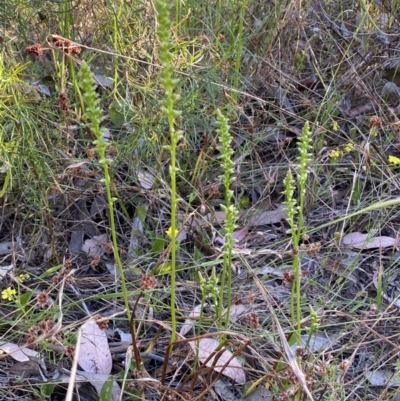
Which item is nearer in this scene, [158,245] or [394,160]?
[158,245]

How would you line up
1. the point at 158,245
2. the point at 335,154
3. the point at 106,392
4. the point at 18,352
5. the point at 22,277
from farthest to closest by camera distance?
the point at 335,154, the point at 158,245, the point at 22,277, the point at 18,352, the point at 106,392

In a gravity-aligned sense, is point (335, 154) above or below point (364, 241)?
above

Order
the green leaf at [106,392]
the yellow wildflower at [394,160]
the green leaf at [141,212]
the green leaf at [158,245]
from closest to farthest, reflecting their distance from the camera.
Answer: the green leaf at [106,392], the green leaf at [158,245], the green leaf at [141,212], the yellow wildflower at [394,160]

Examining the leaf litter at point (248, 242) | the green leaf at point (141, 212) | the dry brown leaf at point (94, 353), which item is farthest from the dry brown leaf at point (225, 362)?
the green leaf at point (141, 212)

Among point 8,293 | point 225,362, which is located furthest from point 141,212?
point 225,362

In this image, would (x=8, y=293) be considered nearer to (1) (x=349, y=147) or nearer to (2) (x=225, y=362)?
(2) (x=225, y=362)

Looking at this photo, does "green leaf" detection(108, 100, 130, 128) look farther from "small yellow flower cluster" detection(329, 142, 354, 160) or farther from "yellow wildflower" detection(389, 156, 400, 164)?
"yellow wildflower" detection(389, 156, 400, 164)

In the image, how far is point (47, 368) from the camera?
125 cm

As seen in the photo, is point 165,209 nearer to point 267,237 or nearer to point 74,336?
point 267,237

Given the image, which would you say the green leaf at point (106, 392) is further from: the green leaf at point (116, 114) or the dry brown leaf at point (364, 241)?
the green leaf at point (116, 114)

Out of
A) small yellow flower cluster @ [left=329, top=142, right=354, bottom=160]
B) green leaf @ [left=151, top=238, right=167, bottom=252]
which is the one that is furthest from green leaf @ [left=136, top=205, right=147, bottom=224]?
small yellow flower cluster @ [left=329, top=142, right=354, bottom=160]

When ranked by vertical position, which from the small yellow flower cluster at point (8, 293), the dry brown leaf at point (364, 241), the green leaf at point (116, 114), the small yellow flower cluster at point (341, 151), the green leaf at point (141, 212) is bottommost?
the dry brown leaf at point (364, 241)

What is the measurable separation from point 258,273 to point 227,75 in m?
0.70

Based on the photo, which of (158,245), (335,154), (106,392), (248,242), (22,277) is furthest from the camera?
(335,154)
